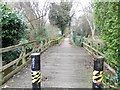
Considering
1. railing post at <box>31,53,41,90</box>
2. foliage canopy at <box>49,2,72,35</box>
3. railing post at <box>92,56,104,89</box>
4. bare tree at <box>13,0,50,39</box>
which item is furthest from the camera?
foliage canopy at <box>49,2,72,35</box>

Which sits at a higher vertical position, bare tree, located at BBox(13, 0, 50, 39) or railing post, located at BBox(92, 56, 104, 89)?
bare tree, located at BBox(13, 0, 50, 39)

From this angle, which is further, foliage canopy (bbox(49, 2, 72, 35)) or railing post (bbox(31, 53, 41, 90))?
foliage canopy (bbox(49, 2, 72, 35))

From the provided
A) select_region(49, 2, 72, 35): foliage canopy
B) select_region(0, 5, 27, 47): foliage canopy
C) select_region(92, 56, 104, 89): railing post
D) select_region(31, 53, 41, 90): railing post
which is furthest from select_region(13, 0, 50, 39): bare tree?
select_region(92, 56, 104, 89): railing post

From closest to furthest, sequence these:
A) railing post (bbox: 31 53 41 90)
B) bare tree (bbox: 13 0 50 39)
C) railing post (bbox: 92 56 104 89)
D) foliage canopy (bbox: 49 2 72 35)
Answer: railing post (bbox: 92 56 104 89)
railing post (bbox: 31 53 41 90)
bare tree (bbox: 13 0 50 39)
foliage canopy (bbox: 49 2 72 35)

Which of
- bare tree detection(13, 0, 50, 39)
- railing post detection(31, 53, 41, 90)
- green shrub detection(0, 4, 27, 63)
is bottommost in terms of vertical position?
railing post detection(31, 53, 41, 90)

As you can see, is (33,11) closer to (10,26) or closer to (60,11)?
(60,11)

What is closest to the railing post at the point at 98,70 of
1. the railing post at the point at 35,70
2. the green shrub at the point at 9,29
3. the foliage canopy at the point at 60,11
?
the railing post at the point at 35,70

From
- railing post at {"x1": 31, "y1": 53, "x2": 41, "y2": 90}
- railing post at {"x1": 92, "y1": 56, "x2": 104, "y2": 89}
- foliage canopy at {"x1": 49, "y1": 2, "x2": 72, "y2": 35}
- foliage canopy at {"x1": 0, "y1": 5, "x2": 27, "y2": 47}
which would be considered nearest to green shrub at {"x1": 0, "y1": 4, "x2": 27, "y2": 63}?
foliage canopy at {"x1": 0, "y1": 5, "x2": 27, "y2": 47}

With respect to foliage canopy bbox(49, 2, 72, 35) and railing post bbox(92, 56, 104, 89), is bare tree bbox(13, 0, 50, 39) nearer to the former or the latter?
foliage canopy bbox(49, 2, 72, 35)

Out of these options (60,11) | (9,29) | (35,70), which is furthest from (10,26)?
(60,11)

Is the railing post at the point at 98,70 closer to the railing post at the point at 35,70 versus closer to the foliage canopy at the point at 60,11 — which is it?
the railing post at the point at 35,70

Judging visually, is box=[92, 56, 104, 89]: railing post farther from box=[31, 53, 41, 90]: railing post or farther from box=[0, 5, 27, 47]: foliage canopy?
box=[0, 5, 27, 47]: foliage canopy

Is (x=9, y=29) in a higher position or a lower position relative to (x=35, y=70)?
higher

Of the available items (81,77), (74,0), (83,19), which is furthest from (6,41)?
(83,19)
